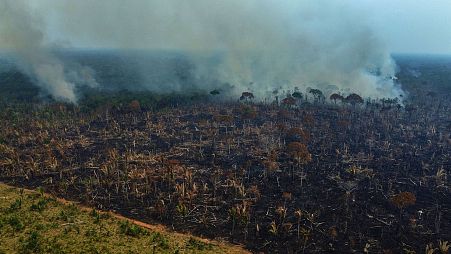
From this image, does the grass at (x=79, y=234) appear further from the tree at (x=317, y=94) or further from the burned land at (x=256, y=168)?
the tree at (x=317, y=94)

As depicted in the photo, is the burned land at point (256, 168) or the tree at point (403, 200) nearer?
the burned land at point (256, 168)

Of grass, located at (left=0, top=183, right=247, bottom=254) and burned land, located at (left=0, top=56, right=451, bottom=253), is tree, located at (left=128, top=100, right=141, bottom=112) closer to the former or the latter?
burned land, located at (left=0, top=56, right=451, bottom=253)

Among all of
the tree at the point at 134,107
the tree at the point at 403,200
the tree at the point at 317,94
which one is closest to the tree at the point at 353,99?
the tree at the point at 317,94

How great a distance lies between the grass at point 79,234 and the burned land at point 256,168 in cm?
129

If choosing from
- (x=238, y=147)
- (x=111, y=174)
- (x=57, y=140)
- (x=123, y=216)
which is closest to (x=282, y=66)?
(x=238, y=147)

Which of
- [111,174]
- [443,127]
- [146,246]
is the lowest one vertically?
→ [146,246]

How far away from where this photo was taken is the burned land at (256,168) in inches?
782

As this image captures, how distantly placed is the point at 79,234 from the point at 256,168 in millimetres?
13286

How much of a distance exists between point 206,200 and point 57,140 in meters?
18.0

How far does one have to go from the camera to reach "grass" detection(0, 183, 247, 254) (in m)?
17.3

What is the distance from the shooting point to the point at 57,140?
34812mm

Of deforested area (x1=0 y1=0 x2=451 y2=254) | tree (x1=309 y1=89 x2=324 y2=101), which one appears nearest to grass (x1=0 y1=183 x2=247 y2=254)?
deforested area (x1=0 y1=0 x2=451 y2=254)

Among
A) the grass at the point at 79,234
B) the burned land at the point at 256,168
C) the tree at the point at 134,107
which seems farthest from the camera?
the tree at the point at 134,107

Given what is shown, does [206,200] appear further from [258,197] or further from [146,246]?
[146,246]
